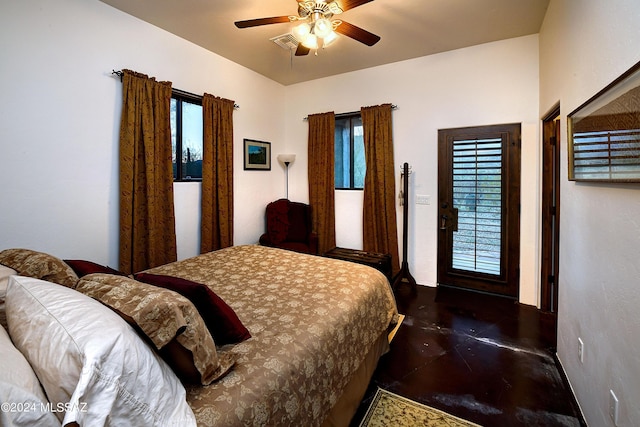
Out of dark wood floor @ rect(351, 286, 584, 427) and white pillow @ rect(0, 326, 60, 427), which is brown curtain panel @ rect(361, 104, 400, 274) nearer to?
dark wood floor @ rect(351, 286, 584, 427)

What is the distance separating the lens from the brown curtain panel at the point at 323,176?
4383 millimetres

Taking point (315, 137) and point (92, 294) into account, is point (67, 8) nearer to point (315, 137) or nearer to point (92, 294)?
point (92, 294)

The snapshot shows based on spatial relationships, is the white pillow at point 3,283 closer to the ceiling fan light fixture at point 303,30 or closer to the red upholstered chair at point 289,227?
→ the ceiling fan light fixture at point 303,30

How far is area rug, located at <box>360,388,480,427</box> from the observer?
170 cm

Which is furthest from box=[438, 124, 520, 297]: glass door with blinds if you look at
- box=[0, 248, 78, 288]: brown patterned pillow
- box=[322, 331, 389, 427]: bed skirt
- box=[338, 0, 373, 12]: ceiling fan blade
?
box=[0, 248, 78, 288]: brown patterned pillow

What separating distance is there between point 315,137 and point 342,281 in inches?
114

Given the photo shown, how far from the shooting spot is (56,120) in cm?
239

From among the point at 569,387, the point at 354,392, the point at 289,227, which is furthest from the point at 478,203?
the point at 354,392

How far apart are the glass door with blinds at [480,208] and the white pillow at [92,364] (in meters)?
3.49

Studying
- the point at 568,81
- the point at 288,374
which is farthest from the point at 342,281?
the point at 568,81

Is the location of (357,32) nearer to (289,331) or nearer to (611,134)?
(611,134)

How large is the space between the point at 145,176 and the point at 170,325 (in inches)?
93.1

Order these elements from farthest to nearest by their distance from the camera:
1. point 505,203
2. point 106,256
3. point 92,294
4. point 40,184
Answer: point 505,203
point 106,256
point 40,184
point 92,294

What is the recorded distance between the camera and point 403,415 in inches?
69.2
